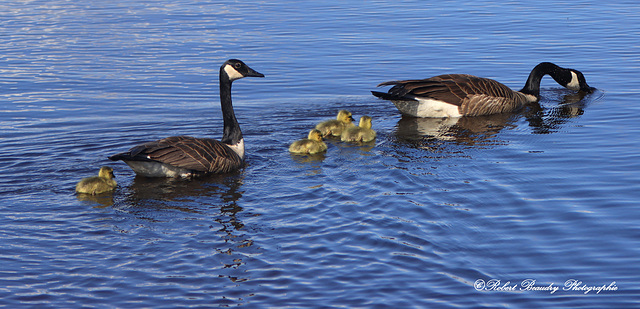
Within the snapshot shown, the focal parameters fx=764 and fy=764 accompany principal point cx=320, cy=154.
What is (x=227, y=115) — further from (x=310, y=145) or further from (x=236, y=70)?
(x=310, y=145)

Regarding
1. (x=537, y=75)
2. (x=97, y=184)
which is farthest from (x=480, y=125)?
(x=97, y=184)

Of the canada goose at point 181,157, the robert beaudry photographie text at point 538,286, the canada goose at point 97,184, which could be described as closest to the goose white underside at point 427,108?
the canada goose at point 181,157

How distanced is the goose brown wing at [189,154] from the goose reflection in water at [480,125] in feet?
11.1

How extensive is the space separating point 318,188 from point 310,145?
1626mm

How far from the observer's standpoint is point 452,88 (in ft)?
48.0

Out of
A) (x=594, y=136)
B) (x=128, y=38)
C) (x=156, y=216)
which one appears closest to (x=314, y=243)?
(x=156, y=216)

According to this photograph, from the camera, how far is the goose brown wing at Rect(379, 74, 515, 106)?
14320 millimetres

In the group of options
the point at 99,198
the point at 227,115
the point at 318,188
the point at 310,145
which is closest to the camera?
the point at 99,198

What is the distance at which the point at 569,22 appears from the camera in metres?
24.9

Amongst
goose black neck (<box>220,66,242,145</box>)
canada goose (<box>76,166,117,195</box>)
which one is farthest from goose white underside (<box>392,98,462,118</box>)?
canada goose (<box>76,166,117,195</box>)

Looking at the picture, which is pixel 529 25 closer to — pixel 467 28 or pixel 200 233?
pixel 467 28

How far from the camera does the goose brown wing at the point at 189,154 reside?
995 centimetres

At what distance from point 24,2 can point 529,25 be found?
62.6ft

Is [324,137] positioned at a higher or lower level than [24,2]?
lower
